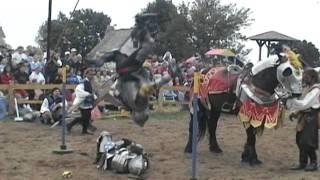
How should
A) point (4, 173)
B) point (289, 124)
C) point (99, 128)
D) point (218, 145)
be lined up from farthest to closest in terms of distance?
point (289, 124) → point (99, 128) → point (218, 145) → point (4, 173)

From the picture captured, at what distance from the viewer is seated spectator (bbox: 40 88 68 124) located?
601 inches

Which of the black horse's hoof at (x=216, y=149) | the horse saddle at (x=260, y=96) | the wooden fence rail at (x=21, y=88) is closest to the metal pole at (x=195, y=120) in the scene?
the horse saddle at (x=260, y=96)

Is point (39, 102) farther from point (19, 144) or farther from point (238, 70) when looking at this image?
point (238, 70)

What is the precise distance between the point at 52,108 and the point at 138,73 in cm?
864

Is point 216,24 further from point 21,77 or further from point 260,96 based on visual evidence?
point 260,96

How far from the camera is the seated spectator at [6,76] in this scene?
1675 cm

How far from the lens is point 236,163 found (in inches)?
432

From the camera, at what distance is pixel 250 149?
10.7m

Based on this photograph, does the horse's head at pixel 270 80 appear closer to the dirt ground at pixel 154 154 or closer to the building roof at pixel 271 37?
the dirt ground at pixel 154 154

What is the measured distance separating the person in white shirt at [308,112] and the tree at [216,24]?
132ft

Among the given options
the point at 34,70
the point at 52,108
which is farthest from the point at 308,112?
the point at 34,70

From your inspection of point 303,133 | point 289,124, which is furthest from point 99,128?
point 303,133

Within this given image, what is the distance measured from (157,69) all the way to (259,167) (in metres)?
6.77

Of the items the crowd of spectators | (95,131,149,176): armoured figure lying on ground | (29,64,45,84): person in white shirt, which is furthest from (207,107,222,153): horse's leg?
(29,64,45,84): person in white shirt
